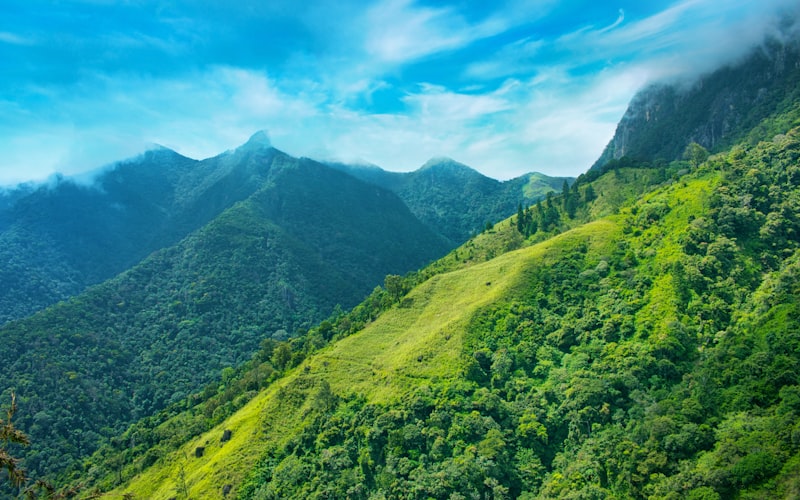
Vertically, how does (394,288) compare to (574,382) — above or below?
above

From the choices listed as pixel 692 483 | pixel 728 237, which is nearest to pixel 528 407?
pixel 692 483

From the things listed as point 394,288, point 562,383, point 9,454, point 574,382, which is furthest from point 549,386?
point 9,454

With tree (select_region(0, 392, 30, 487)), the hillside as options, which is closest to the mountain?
the hillside

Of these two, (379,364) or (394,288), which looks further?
(394,288)

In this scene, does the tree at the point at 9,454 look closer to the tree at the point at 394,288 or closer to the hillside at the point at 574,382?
the hillside at the point at 574,382

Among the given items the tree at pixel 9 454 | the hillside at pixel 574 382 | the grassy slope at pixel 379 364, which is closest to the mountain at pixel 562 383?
the hillside at pixel 574 382

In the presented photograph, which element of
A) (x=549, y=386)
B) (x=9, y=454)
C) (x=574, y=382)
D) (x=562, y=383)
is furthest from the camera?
(x=549, y=386)

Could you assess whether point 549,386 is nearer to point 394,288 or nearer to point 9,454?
point 394,288
